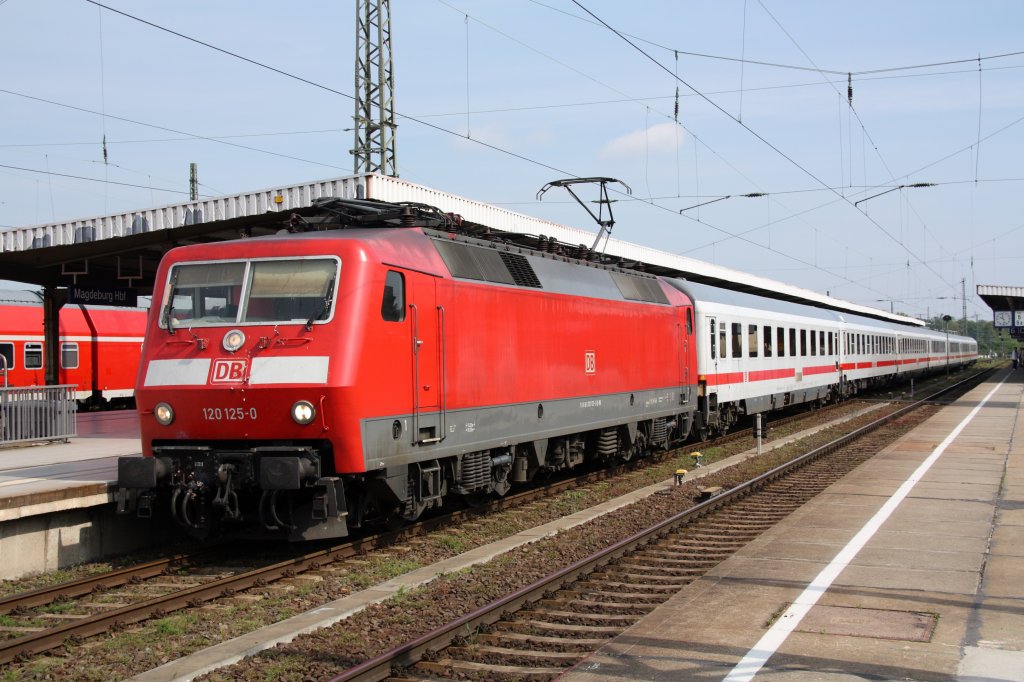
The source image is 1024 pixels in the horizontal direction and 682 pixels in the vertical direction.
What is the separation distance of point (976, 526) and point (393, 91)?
15.3 m

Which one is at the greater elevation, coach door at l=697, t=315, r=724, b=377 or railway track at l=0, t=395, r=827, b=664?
coach door at l=697, t=315, r=724, b=377

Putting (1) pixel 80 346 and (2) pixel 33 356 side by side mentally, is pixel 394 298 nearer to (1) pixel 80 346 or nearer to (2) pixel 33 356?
(2) pixel 33 356

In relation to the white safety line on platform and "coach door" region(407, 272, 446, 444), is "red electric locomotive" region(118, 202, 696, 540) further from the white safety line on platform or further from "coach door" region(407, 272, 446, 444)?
the white safety line on platform

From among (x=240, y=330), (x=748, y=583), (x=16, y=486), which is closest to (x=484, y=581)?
(x=748, y=583)

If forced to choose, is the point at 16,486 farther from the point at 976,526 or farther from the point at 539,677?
the point at 976,526

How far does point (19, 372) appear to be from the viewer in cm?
2827

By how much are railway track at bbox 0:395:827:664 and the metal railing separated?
7298 millimetres

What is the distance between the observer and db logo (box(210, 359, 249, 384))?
382 inches

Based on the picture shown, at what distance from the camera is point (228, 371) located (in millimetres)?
9773

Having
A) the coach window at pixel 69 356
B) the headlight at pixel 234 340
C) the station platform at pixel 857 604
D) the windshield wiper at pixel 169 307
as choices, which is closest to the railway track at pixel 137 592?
the headlight at pixel 234 340

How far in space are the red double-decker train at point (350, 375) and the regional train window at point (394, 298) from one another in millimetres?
22

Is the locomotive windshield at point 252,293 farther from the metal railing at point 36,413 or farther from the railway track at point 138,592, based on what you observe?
the metal railing at point 36,413

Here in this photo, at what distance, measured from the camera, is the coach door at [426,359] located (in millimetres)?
10797

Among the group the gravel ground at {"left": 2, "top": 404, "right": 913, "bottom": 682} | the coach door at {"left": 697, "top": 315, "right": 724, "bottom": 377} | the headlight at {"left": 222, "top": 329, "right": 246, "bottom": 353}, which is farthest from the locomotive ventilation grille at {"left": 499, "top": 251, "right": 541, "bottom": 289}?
the coach door at {"left": 697, "top": 315, "right": 724, "bottom": 377}
